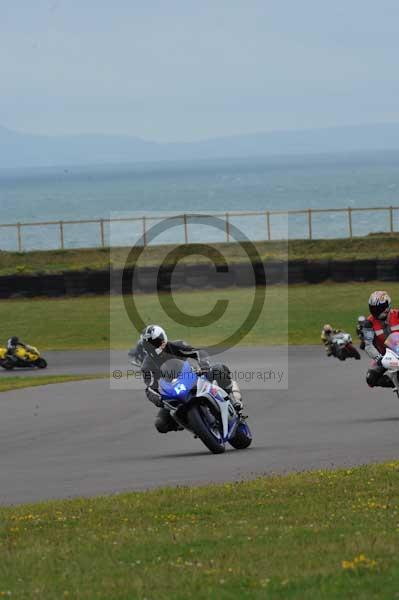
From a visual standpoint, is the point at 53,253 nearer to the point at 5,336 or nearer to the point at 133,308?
the point at 133,308

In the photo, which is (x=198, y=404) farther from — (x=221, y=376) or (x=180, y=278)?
(x=180, y=278)

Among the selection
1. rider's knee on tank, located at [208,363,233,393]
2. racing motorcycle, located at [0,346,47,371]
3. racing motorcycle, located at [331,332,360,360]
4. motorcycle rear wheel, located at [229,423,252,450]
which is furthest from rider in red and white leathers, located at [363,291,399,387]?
racing motorcycle, located at [0,346,47,371]

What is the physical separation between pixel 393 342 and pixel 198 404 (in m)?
3.37

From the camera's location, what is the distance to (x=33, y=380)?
2564 centimetres

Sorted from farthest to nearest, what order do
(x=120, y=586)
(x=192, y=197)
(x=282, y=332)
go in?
(x=192, y=197), (x=282, y=332), (x=120, y=586)

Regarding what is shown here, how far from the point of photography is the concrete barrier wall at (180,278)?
39.5 metres

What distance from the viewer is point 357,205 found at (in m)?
141

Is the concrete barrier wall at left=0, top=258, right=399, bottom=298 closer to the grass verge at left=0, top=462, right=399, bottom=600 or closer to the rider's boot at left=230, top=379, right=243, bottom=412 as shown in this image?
the rider's boot at left=230, top=379, right=243, bottom=412

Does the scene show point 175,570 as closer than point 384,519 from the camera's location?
Yes

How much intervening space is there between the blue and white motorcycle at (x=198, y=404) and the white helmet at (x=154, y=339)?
269 mm

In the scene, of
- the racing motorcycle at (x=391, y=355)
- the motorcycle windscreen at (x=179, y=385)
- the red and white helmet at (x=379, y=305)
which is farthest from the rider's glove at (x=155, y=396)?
the red and white helmet at (x=379, y=305)

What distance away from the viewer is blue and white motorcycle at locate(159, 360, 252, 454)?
14.0 meters

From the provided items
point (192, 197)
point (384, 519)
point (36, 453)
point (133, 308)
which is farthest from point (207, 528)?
point (192, 197)

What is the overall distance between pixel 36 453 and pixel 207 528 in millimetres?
6802
